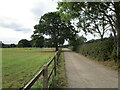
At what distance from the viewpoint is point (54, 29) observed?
43344 mm

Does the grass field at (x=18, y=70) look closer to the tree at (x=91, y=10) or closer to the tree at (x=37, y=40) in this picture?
the tree at (x=91, y=10)

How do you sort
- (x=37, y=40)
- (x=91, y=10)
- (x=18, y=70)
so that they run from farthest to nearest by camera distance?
(x=37, y=40) < (x=91, y=10) < (x=18, y=70)

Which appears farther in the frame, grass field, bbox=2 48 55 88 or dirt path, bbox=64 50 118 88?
grass field, bbox=2 48 55 88

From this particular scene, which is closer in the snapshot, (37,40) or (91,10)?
(91,10)

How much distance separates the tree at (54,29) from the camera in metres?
42.6

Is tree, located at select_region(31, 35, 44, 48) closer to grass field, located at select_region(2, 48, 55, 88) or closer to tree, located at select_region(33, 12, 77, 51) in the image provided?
tree, located at select_region(33, 12, 77, 51)

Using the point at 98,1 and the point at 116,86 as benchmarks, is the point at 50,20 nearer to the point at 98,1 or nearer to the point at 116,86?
the point at 98,1

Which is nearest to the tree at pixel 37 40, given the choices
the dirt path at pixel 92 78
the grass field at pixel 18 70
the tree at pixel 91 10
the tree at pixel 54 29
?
the tree at pixel 54 29

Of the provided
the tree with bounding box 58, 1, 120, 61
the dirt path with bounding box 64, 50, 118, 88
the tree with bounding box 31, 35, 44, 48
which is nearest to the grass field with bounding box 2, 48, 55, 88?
the dirt path with bounding box 64, 50, 118, 88

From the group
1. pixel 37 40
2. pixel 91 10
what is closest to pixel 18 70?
pixel 91 10

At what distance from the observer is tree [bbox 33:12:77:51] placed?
42.6 meters

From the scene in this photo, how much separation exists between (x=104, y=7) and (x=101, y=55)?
5249 mm

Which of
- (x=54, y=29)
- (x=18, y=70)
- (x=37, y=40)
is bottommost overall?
(x=18, y=70)

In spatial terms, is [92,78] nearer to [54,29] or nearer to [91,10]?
[91,10]
